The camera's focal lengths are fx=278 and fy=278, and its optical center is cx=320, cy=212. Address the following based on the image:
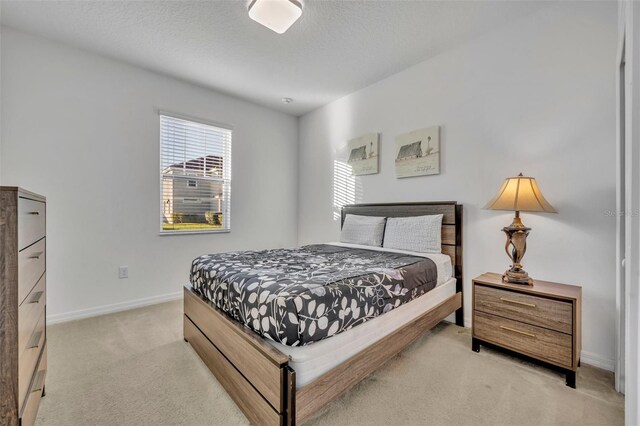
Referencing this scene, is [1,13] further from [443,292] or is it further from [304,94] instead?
[443,292]

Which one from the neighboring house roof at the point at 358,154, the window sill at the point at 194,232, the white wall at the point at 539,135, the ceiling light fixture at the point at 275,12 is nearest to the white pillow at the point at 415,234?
the white wall at the point at 539,135

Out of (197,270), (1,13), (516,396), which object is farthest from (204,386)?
(1,13)

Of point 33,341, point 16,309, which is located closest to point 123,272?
point 33,341

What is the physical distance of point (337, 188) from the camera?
3.89 meters

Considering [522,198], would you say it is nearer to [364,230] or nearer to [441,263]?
[441,263]

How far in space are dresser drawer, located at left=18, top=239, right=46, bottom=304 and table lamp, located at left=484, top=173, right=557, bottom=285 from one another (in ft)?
8.49

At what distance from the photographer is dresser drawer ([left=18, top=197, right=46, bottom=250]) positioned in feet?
3.31

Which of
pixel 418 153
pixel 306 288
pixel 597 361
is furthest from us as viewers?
pixel 418 153

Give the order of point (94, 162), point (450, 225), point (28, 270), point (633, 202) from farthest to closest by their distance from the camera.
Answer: point (94, 162), point (450, 225), point (28, 270), point (633, 202)

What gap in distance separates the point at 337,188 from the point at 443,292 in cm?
201

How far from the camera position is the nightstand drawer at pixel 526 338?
66.6 inches

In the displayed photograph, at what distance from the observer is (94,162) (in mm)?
2787

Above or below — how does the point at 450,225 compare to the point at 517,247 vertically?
above

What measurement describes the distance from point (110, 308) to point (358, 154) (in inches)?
127
